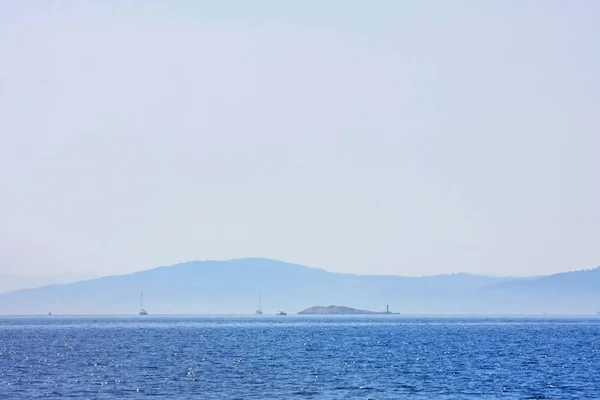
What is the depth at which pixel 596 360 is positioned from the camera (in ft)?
393

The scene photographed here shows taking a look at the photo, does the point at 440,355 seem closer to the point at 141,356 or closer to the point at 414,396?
the point at 141,356

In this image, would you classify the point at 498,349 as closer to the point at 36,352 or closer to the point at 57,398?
the point at 36,352

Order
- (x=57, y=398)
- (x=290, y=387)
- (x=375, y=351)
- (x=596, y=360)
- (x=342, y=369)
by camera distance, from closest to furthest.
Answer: (x=57, y=398), (x=290, y=387), (x=342, y=369), (x=596, y=360), (x=375, y=351)

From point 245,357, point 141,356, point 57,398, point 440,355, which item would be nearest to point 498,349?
point 440,355

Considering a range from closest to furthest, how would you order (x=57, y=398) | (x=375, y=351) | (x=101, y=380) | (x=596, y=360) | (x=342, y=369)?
(x=57, y=398), (x=101, y=380), (x=342, y=369), (x=596, y=360), (x=375, y=351)

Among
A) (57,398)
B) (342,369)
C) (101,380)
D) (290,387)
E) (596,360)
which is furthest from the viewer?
(596,360)

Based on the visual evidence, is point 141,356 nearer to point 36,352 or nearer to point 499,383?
point 36,352

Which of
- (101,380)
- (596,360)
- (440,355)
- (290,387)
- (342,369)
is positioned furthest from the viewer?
(440,355)

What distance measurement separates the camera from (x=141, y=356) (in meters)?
127

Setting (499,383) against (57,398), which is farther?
(499,383)

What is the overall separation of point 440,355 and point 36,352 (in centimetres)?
5901

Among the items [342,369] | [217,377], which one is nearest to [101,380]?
[217,377]

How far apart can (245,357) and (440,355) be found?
26.8 m

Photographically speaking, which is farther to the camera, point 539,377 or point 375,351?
point 375,351
